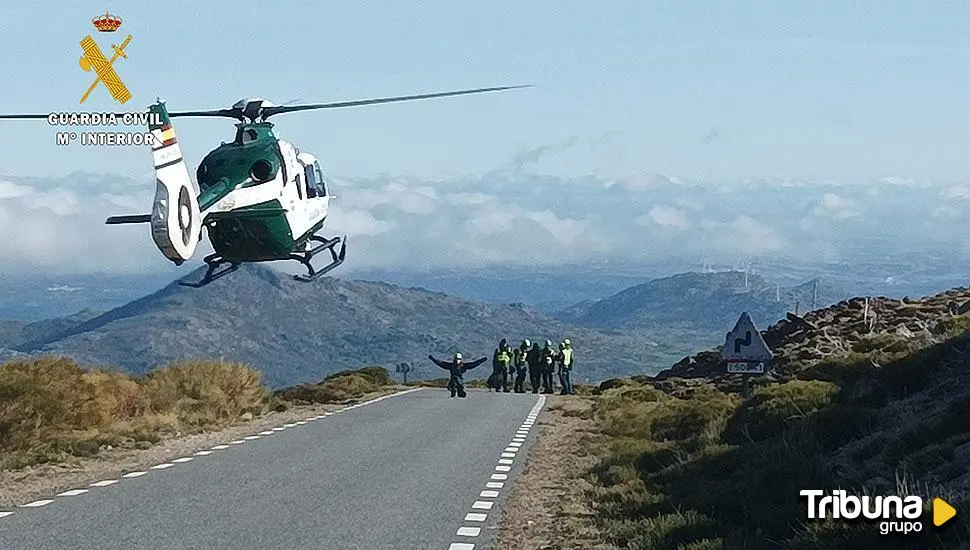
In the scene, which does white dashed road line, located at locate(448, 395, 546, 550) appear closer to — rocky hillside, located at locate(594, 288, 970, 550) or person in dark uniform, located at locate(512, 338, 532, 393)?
rocky hillside, located at locate(594, 288, 970, 550)

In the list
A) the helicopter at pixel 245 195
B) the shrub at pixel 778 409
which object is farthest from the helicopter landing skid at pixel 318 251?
the shrub at pixel 778 409

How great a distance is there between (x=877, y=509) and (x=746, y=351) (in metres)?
12.1

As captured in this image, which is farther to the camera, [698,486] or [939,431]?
[698,486]

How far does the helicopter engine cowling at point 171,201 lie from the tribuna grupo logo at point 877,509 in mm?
12882

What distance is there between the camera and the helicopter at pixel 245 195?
939 inches

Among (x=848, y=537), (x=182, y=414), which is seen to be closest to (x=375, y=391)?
(x=182, y=414)

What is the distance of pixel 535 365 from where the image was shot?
44.1 metres

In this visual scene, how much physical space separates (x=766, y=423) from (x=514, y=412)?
13.4 m

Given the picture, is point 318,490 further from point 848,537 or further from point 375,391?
point 375,391

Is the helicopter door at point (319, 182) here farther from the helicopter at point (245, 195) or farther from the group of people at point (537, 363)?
the group of people at point (537, 363)

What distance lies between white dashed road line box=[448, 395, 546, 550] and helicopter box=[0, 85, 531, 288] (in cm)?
580

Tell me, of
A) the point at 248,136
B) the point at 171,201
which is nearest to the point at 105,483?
the point at 171,201

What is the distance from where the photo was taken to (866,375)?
20.2 m

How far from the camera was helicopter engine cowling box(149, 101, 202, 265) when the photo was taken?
2261 centimetres
